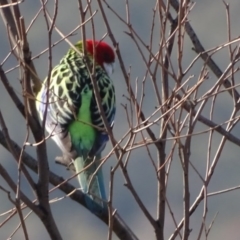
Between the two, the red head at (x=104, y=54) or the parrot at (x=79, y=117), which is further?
the red head at (x=104, y=54)

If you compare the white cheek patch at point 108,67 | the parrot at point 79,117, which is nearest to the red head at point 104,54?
the white cheek patch at point 108,67

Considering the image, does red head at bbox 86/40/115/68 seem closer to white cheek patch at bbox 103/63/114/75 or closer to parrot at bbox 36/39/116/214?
white cheek patch at bbox 103/63/114/75

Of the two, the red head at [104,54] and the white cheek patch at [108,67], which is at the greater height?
the red head at [104,54]

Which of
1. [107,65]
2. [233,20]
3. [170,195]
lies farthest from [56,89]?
[233,20]

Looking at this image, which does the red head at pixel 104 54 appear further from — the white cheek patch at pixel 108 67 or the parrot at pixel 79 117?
the parrot at pixel 79 117

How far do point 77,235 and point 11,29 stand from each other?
16.8m

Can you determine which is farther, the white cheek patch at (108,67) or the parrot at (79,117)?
the white cheek patch at (108,67)

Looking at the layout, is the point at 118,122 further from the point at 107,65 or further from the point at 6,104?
the point at 107,65

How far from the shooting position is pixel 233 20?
62.4ft

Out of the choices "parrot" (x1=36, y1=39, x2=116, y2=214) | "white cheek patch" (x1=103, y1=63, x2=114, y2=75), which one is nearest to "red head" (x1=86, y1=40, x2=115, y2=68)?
"white cheek patch" (x1=103, y1=63, x2=114, y2=75)

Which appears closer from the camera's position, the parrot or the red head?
the parrot

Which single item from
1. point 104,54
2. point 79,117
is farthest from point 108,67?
point 79,117

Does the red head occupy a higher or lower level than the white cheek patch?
higher

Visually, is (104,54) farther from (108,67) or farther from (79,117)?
(79,117)
